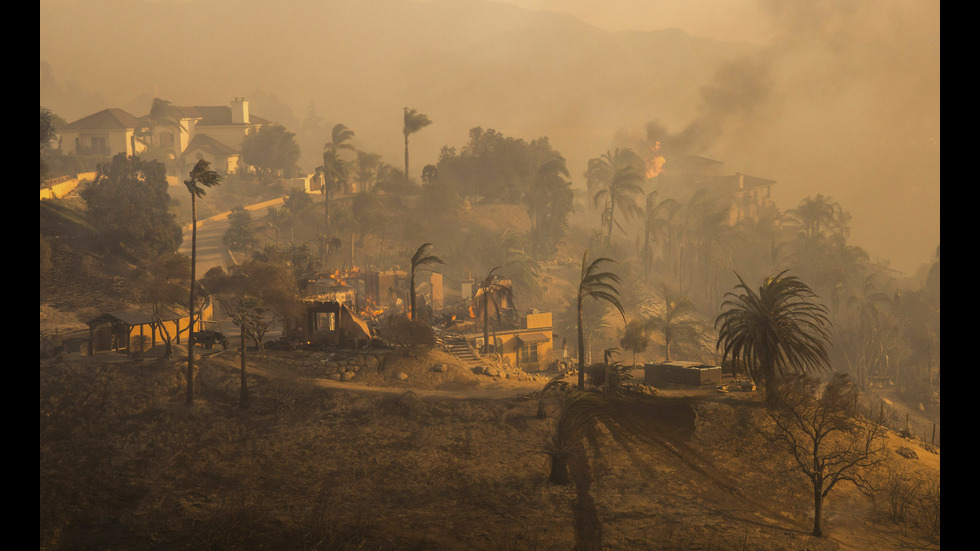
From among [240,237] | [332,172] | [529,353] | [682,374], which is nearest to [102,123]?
[332,172]

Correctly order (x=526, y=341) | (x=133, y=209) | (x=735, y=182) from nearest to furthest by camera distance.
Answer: (x=526, y=341) < (x=133, y=209) < (x=735, y=182)

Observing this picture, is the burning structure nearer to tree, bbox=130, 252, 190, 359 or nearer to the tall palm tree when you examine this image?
the tall palm tree

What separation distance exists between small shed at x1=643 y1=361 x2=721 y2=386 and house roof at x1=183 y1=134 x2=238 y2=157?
87317 millimetres

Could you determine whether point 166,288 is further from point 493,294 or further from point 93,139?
point 93,139

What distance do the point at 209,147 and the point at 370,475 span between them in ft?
304

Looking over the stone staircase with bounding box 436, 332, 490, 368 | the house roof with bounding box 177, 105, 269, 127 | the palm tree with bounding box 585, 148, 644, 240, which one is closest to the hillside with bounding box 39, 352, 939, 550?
the stone staircase with bounding box 436, 332, 490, 368

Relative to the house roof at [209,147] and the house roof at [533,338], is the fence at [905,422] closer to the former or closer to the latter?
the house roof at [533,338]

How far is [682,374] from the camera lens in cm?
4312

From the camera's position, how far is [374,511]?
31.4m

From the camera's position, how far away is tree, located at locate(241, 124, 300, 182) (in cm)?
11438

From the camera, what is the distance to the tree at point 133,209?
66125 mm

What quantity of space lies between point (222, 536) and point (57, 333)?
87.3ft

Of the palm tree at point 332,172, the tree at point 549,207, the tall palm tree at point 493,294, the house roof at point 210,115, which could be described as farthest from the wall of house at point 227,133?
the tall palm tree at point 493,294

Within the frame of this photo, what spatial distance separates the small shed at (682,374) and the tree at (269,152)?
269ft
